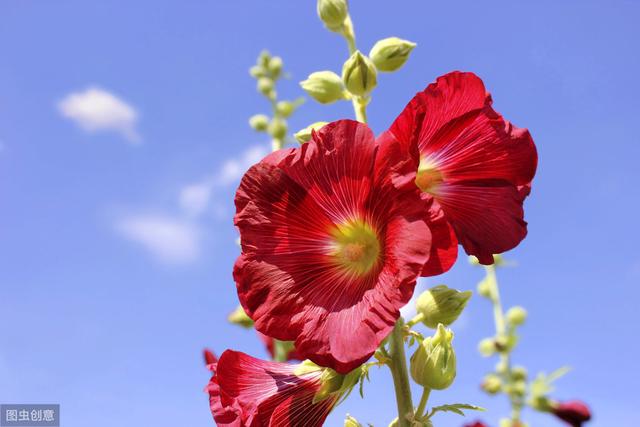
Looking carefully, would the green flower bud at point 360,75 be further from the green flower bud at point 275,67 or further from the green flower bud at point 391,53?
the green flower bud at point 275,67

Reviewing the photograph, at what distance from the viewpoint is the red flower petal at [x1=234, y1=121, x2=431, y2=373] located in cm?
118

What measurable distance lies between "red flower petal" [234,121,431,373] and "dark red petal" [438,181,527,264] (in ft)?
0.71

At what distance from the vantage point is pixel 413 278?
1.15m

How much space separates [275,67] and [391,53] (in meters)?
2.95

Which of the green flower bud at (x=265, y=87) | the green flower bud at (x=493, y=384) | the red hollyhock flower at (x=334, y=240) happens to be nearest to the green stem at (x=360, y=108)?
the red hollyhock flower at (x=334, y=240)

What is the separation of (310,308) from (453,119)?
563mm

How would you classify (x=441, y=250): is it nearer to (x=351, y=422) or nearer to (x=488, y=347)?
(x=351, y=422)

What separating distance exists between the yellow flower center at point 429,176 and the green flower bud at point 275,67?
3.31 meters

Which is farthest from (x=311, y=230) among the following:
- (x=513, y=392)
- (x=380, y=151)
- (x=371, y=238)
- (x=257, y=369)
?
(x=513, y=392)

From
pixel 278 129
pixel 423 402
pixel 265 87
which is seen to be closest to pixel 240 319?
pixel 278 129

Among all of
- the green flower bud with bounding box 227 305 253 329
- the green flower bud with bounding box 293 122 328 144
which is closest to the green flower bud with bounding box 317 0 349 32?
the green flower bud with bounding box 293 122 328 144

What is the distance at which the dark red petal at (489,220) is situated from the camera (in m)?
1.38

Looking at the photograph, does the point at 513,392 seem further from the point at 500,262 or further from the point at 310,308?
the point at 310,308

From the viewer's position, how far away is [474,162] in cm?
146
